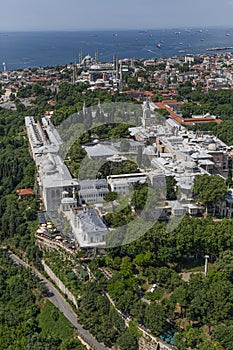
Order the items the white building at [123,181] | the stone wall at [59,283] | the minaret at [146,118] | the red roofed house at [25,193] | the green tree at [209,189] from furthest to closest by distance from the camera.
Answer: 1. the minaret at [146,118]
2. the red roofed house at [25,193]
3. the white building at [123,181]
4. the green tree at [209,189]
5. the stone wall at [59,283]

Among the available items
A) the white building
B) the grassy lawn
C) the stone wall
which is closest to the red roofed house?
the white building

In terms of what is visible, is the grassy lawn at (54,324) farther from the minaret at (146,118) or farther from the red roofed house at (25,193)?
the minaret at (146,118)

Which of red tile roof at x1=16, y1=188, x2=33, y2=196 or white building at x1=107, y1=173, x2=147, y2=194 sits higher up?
white building at x1=107, y1=173, x2=147, y2=194

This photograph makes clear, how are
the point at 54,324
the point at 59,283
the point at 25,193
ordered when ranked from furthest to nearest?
the point at 25,193 < the point at 59,283 < the point at 54,324

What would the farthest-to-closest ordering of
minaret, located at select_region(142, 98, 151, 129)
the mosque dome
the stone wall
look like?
minaret, located at select_region(142, 98, 151, 129), the mosque dome, the stone wall

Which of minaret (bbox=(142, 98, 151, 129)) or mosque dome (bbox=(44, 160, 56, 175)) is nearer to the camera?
mosque dome (bbox=(44, 160, 56, 175))

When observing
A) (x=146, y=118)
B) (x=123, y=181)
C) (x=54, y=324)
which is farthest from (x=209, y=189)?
(x=146, y=118)

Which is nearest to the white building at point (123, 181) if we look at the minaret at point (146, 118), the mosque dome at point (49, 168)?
the mosque dome at point (49, 168)

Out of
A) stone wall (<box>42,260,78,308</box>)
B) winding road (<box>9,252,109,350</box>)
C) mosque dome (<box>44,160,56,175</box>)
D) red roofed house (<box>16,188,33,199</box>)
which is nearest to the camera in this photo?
winding road (<box>9,252,109,350</box>)

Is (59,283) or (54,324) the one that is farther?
(59,283)

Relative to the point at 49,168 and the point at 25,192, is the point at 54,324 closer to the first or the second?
the point at 49,168

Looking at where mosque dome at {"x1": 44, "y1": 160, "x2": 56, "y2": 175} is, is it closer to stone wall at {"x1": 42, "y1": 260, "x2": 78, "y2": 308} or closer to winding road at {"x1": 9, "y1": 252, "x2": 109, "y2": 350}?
winding road at {"x1": 9, "y1": 252, "x2": 109, "y2": 350}
